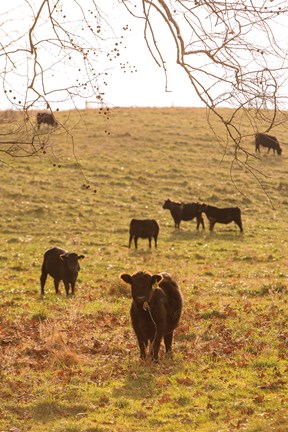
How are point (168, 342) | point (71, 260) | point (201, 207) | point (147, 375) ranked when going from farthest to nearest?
point (201, 207), point (71, 260), point (168, 342), point (147, 375)

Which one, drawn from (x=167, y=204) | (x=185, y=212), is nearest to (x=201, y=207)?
(x=185, y=212)

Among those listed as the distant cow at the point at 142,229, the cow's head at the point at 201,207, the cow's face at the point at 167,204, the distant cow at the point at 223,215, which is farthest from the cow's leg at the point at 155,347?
the cow's face at the point at 167,204

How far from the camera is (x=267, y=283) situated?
767 inches

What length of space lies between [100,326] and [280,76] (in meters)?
6.92

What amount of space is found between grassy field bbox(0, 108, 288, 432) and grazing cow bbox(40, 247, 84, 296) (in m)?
0.52

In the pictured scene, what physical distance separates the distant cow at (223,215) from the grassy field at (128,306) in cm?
55

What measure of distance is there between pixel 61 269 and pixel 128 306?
12.0 ft

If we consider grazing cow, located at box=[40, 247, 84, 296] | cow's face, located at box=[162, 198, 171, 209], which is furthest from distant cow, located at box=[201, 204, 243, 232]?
grazing cow, located at box=[40, 247, 84, 296]

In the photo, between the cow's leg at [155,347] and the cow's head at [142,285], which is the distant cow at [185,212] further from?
the cow's leg at [155,347]

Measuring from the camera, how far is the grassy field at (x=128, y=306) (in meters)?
9.42

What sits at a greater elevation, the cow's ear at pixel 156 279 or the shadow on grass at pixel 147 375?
the cow's ear at pixel 156 279

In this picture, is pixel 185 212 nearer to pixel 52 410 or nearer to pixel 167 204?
pixel 167 204

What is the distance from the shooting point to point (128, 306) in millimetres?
16344

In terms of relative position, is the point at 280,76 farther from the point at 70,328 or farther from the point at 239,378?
the point at 70,328
